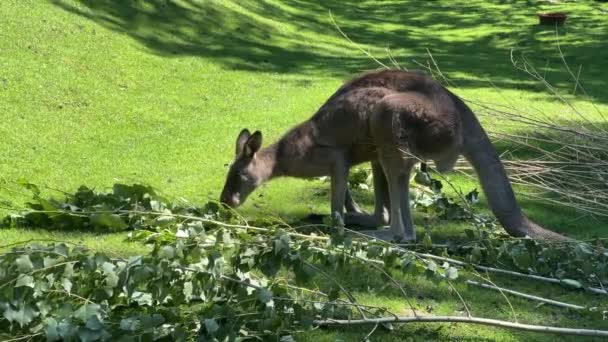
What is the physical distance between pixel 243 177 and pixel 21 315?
282cm

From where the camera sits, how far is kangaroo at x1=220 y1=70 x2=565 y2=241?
18.5ft

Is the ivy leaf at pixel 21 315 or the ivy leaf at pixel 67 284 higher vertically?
the ivy leaf at pixel 67 284

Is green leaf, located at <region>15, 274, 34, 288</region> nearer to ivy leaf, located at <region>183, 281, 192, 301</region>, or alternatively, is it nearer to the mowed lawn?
ivy leaf, located at <region>183, 281, 192, 301</region>

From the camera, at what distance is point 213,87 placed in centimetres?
1024

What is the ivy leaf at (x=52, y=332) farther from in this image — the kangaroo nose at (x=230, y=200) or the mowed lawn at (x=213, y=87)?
the kangaroo nose at (x=230, y=200)

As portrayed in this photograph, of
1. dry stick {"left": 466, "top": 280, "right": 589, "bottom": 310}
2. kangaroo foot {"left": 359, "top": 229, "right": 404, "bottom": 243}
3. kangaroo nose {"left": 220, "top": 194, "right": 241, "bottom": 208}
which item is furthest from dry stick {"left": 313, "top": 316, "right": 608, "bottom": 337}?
kangaroo nose {"left": 220, "top": 194, "right": 241, "bottom": 208}

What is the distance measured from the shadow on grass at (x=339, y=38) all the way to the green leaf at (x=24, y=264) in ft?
25.6

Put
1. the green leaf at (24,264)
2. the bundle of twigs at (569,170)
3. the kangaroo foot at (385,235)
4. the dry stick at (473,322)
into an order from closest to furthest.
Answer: the green leaf at (24,264), the dry stick at (473,322), the kangaroo foot at (385,235), the bundle of twigs at (569,170)

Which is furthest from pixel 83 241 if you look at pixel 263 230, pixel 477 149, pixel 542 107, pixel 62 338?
pixel 542 107

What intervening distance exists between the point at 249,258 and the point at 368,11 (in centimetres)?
1564

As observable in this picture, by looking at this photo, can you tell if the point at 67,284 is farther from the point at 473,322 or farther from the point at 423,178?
the point at 423,178

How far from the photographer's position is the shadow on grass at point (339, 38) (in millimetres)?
11945

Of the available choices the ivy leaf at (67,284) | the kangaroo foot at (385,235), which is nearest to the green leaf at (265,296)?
the ivy leaf at (67,284)

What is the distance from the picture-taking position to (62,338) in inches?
140
